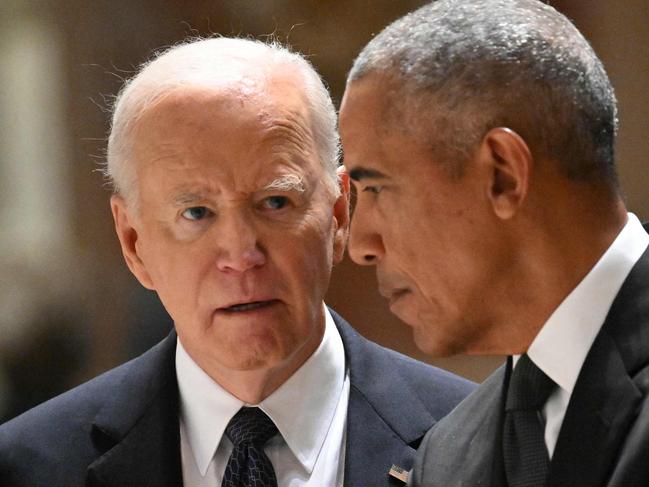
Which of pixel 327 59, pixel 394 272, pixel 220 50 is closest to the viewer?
pixel 394 272

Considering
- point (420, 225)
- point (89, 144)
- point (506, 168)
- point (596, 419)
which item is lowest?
point (89, 144)

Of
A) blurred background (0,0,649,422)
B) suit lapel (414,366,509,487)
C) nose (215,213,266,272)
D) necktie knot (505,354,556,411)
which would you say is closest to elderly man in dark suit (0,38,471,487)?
nose (215,213,266,272)

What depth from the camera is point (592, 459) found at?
1745 mm

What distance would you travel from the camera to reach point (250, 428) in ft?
7.93

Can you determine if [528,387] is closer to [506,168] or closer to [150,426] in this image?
[506,168]

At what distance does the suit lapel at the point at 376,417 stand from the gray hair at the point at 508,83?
745mm

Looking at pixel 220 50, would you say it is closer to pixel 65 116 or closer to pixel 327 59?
pixel 327 59

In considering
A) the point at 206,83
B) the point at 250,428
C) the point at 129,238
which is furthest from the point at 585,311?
the point at 129,238

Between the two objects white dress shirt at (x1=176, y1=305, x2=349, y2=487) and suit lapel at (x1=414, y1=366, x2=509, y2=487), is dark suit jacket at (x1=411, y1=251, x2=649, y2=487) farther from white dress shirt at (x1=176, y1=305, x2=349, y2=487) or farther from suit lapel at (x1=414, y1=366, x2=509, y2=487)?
white dress shirt at (x1=176, y1=305, x2=349, y2=487)

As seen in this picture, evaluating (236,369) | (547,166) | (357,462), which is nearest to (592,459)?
(547,166)

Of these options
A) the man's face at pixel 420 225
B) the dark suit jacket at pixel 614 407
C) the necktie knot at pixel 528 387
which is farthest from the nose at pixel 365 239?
the dark suit jacket at pixel 614 407

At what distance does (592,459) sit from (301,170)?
0.96m

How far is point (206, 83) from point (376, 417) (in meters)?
0.77

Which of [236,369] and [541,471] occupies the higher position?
[541,471]
